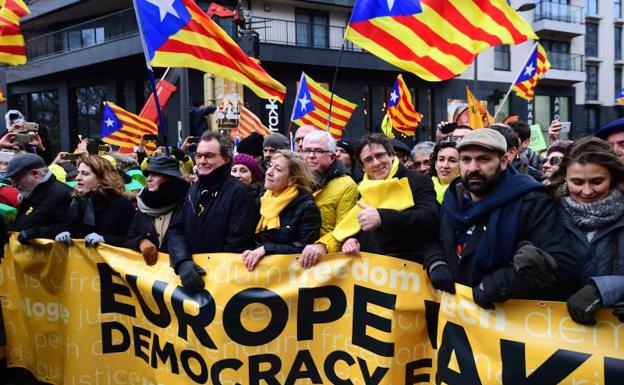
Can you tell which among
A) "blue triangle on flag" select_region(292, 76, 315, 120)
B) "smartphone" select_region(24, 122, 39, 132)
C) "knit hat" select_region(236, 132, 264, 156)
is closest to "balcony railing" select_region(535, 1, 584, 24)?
"blue triangle on flag" select_region(292, 76, 315, 120)

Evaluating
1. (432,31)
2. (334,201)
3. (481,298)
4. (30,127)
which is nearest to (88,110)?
(30,127)

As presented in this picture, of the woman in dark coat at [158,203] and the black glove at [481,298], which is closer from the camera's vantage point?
the black glove at [481,298]

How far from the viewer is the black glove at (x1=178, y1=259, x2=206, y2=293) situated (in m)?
3.63

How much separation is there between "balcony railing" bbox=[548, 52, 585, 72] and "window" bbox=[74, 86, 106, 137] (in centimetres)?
2607

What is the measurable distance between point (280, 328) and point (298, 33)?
2284cm

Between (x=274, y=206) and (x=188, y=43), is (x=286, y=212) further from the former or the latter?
(x=188, y=43)

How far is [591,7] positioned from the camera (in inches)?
1474

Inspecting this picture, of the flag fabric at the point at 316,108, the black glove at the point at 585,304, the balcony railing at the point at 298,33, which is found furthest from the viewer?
the balcony railing at the point at 298,33

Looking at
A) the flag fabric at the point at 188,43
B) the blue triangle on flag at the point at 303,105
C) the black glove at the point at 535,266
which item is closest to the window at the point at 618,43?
the blue triangle on flag at the point at 303,105

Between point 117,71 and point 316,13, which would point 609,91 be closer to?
point 316,13

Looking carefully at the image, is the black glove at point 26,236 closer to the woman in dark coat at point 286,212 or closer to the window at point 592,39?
the woman in dark coat at point 286,212

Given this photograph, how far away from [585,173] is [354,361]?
169cm

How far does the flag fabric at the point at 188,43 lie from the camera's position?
15.9ft

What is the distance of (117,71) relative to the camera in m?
24.7
